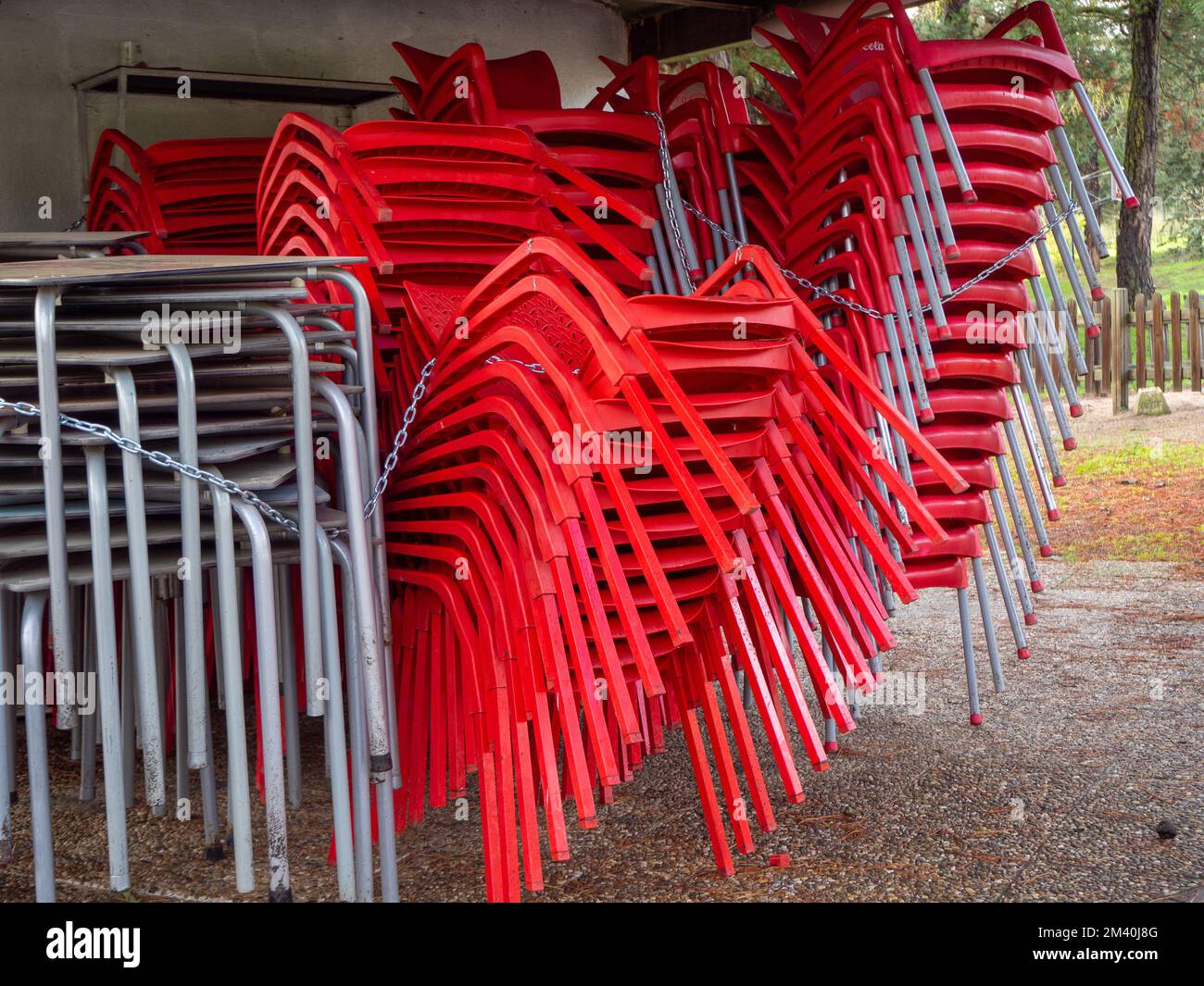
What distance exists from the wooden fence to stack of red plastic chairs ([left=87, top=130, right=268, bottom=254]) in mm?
10504

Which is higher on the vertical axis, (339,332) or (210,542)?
(339,332)

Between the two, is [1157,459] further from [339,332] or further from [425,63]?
[339,332]

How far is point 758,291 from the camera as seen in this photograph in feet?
9.70

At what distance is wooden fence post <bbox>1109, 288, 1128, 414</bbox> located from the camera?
1368cm

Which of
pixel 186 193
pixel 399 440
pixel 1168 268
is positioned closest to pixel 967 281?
pixel 399 440

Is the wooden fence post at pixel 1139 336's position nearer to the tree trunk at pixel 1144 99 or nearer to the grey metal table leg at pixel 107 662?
the tree trunk at pixel 1144 99

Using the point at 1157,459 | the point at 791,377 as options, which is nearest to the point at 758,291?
the point at 791,377

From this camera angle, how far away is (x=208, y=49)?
5.87 m

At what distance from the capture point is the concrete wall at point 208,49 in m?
5.48

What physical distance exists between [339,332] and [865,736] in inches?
100

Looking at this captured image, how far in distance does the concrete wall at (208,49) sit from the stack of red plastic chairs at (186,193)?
505 millimetres

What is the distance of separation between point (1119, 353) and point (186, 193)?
1135 centimetres

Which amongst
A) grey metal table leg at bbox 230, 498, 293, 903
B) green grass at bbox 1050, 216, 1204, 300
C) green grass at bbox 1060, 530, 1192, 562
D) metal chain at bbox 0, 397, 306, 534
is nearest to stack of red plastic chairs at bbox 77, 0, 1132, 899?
grey metal table leg at bbox 230, 498, 293, 903

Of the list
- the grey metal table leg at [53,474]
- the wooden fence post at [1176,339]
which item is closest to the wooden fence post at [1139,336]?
the wooden fence post at [1176,339]
